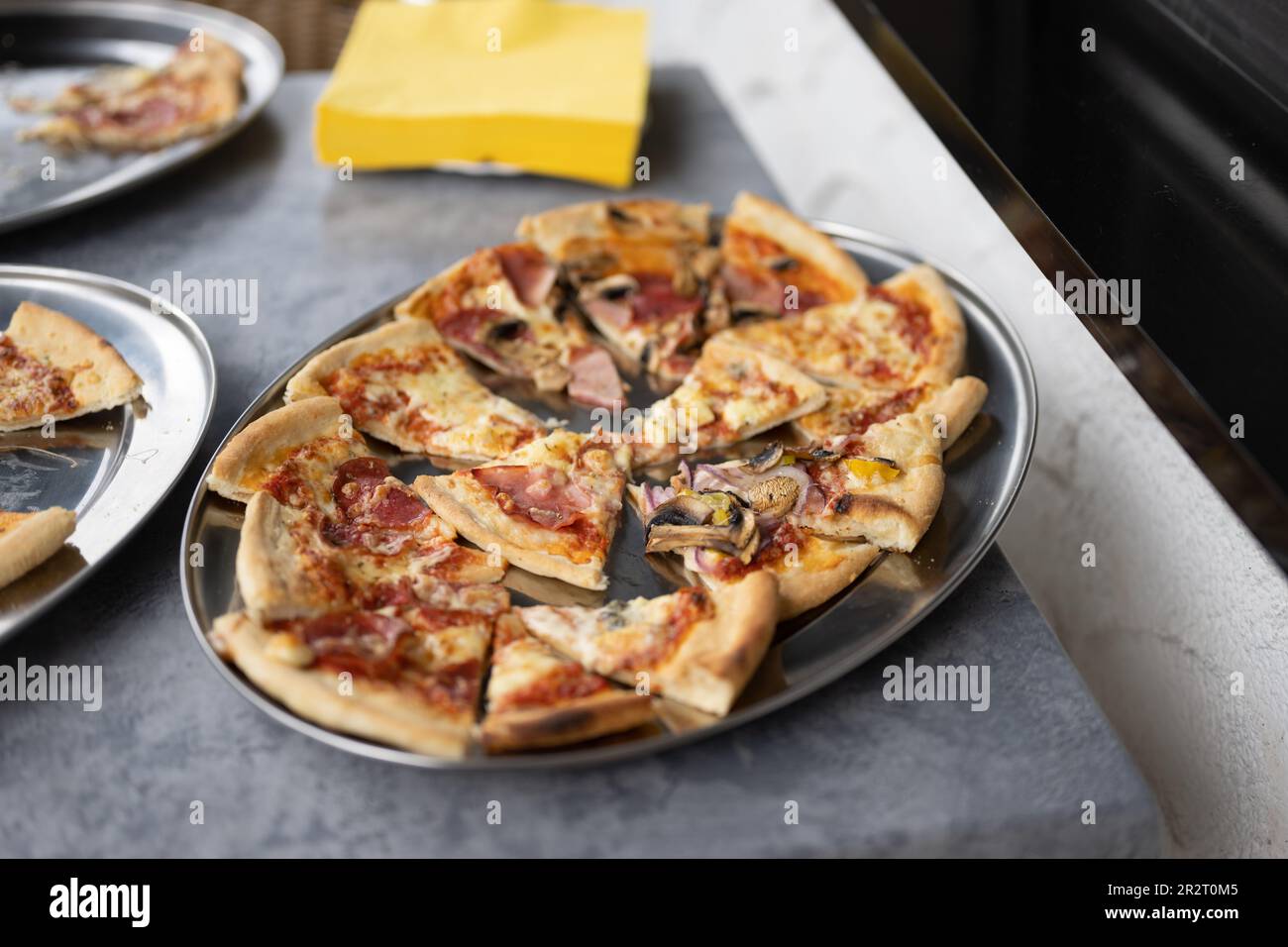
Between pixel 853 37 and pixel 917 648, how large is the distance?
258 centimetres

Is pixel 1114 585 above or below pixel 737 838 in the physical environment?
below

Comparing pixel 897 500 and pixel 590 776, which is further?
pixel 897 500

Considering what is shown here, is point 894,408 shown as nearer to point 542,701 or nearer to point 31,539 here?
point 542,701

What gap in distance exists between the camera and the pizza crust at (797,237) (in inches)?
108

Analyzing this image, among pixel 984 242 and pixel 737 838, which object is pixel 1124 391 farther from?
pixel 737 838

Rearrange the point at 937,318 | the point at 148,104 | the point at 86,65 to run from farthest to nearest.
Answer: the point at 86,65, the point at 148,104, the point at 937,318

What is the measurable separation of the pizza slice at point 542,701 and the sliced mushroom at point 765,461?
0.56 meters

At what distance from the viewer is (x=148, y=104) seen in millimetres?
3486

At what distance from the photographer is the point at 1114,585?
272 centimetres

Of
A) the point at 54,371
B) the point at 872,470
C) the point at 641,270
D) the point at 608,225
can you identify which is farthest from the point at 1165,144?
the point at 54,371

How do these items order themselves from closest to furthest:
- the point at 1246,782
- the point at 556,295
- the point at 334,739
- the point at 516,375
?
the point at 334,739 → the point at 1246,782 → the point at 516,375 → the point at 556,295

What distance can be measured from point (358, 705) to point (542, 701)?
10.0 inches
